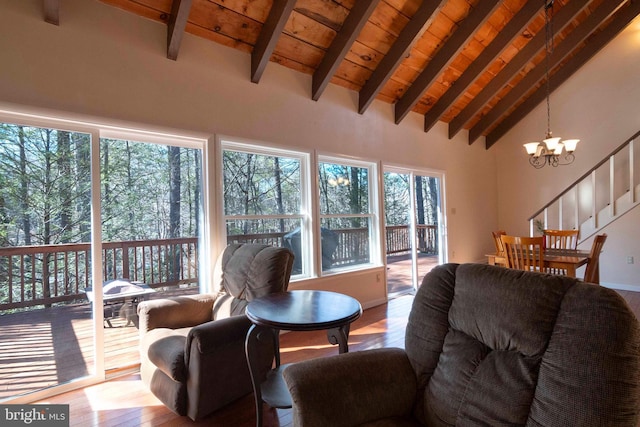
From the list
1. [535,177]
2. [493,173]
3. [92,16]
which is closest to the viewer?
[92,16]

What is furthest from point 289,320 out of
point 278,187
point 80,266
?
point 278,187

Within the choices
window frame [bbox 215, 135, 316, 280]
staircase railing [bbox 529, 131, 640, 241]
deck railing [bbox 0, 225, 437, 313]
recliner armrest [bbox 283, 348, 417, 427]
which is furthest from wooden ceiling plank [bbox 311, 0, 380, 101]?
staircase railing [bbox 529, 131, 640, 241]

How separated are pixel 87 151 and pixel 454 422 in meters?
2.92

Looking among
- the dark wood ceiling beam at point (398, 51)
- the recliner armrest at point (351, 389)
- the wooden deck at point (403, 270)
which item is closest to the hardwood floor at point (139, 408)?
the recliner armrest at point (351, 389)

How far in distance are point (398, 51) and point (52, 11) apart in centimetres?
313

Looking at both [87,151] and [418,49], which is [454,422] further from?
[418,49]

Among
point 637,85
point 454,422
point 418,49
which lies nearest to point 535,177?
point 637,85

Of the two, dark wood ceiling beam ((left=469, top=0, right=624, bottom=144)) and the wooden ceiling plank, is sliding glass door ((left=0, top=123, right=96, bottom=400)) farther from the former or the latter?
dark wood ceiling beam ((left=469, top=0, right=624, bottom=144))

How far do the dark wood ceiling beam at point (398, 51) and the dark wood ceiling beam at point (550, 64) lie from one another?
2737 mm

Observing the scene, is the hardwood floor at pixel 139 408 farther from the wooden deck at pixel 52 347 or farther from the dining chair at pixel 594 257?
the dining chair at pixel 594 257

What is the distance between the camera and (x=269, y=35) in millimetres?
3033

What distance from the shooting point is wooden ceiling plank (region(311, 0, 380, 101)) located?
3.08 metres

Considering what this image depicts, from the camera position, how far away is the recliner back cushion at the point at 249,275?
7.48ft

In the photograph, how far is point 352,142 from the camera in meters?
4.32
